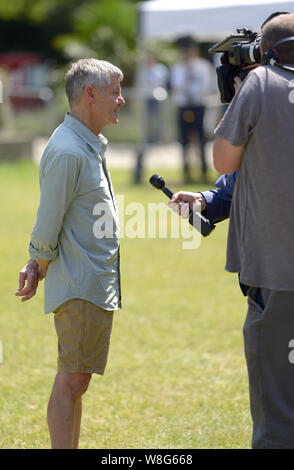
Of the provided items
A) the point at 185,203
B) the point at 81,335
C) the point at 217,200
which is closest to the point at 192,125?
the point at 217,200

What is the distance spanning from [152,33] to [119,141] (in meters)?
6.71

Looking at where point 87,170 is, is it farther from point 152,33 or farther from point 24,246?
point 152,33

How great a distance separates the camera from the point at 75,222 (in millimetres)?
3447

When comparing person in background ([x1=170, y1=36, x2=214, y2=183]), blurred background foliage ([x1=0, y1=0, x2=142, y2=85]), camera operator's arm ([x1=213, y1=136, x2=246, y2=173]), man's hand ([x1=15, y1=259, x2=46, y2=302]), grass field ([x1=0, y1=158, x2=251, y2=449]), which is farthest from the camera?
blurred background foliage ([x1=0, y1=0, x2=142, y2=85])

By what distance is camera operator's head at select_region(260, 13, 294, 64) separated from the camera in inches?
120

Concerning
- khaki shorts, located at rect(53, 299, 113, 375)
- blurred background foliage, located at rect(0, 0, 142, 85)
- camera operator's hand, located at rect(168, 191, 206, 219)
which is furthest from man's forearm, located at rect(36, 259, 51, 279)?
blurred background foliage, located at rect(0, 0, 142, 85)

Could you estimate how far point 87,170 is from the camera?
3408mm

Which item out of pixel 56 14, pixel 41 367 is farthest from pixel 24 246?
pixel 56 14

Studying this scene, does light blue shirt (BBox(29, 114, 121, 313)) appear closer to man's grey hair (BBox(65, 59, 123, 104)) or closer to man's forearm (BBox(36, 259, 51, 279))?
man's forearm (BBox(36, 259, 51, 279))

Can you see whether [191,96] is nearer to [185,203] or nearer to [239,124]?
[185,203]

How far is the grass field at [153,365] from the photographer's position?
417cm

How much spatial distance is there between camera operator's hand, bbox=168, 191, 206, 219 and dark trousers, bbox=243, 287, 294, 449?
2.07ft

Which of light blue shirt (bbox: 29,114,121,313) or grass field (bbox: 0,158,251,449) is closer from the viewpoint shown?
light blue shirt (bbox: 29,114,121,313)

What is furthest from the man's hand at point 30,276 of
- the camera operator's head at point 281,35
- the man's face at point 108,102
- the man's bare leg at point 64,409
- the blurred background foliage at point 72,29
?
the blurred background foliage at point 72,29
